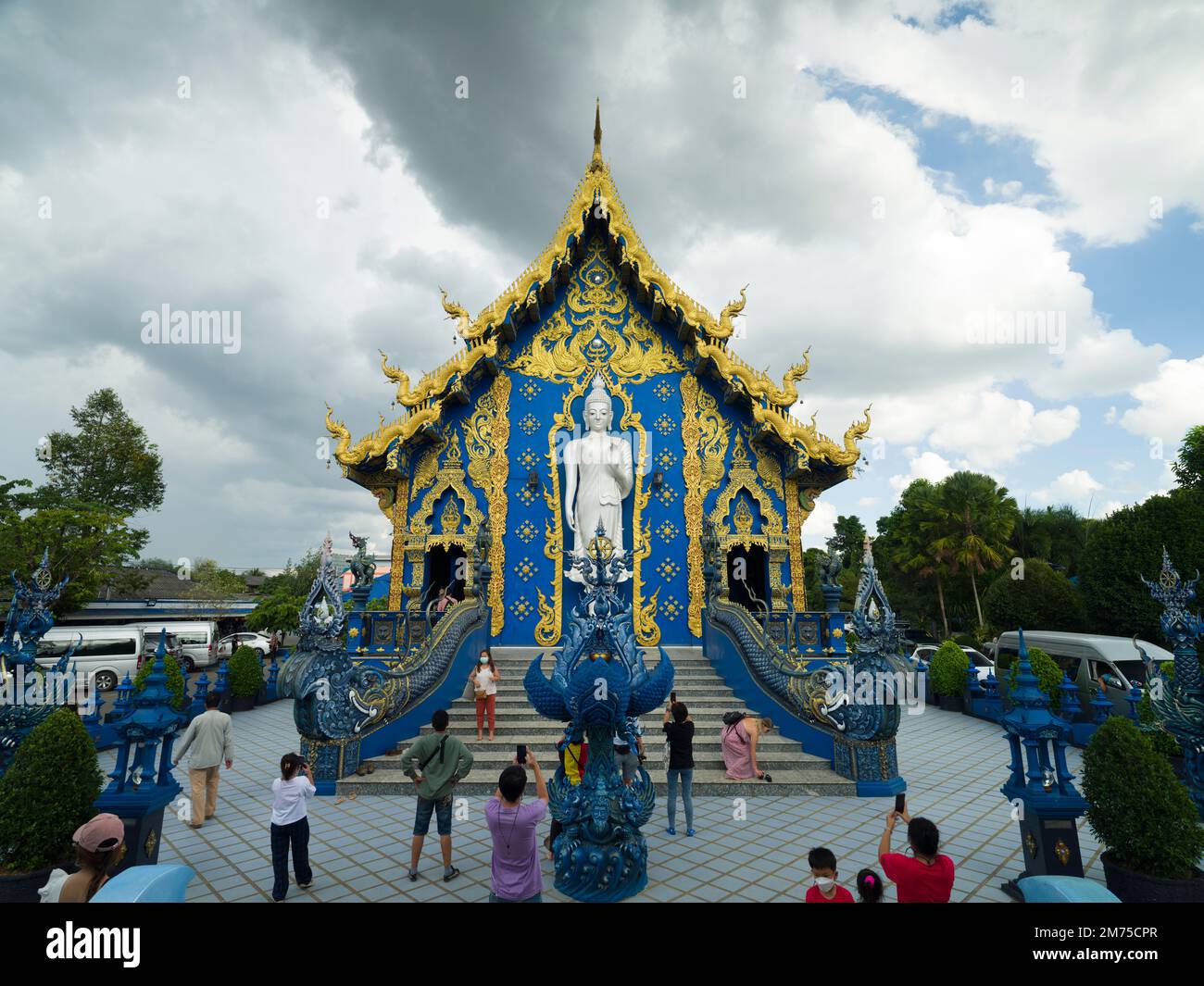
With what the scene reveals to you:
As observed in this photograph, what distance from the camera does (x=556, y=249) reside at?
13.6m

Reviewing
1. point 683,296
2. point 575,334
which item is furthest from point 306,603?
point 683,296

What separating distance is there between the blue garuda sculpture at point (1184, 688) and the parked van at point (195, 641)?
27.7 m

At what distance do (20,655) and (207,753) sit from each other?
A: 2024mm

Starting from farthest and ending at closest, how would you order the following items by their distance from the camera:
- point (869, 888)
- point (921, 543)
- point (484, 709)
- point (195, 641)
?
point (921, 543) → point (195, 641) → point (484, 709) → point (869, 888)

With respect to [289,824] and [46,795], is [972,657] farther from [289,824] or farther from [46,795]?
[46,795]

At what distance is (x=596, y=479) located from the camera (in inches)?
494

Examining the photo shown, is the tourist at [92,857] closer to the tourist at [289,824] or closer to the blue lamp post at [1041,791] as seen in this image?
the tourist at [289,824]

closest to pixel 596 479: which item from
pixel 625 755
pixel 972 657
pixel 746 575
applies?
pixel 746 575

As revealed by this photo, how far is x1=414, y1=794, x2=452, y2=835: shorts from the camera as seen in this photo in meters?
5.25

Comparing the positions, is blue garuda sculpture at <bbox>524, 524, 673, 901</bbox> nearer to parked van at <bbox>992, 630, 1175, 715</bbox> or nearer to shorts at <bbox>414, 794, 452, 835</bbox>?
shorts at <bbox>414, 794, 452, 835</bbox>

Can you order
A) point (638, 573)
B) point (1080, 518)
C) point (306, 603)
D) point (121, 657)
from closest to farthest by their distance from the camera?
point (306, 603), point (638, 573), point (121, 657), point (1080, 518)

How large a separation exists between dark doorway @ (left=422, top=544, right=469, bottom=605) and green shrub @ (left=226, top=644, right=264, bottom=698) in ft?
16.2

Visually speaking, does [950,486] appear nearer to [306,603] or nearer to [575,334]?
[575,334]
